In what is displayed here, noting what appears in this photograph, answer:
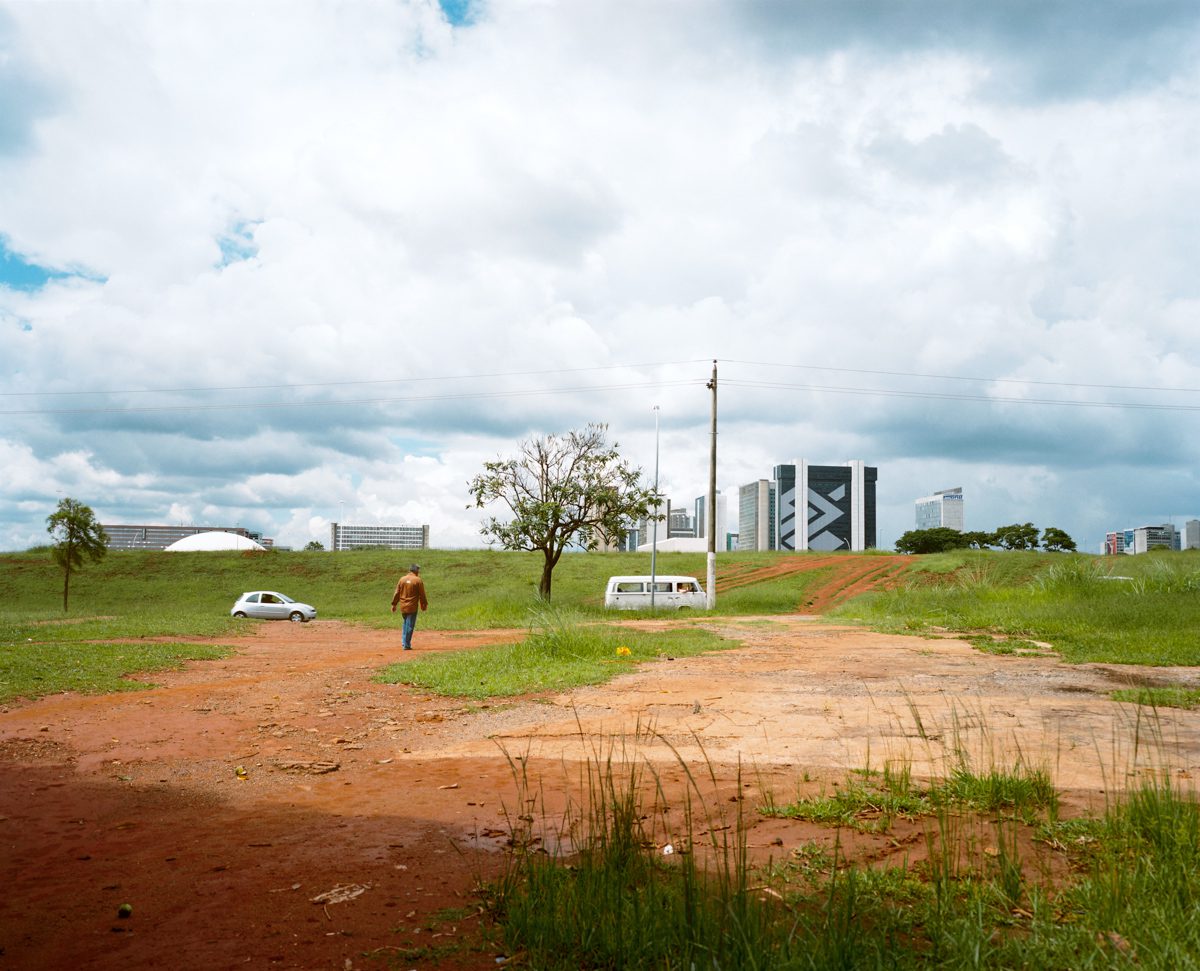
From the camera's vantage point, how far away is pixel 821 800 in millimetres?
5656

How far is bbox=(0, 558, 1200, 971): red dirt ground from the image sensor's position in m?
4.12

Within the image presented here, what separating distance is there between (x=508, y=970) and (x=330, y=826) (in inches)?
100

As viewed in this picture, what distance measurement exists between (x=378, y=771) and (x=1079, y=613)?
17.3 metres

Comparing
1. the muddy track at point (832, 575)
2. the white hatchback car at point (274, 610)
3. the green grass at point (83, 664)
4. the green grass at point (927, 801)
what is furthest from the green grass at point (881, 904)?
the muddy track at point (832, 575)

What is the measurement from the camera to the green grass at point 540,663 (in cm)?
1138

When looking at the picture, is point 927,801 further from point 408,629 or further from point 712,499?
point 712,499

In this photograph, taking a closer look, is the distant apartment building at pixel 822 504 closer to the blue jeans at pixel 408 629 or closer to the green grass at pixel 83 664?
the blue jeans at pixel 408 629

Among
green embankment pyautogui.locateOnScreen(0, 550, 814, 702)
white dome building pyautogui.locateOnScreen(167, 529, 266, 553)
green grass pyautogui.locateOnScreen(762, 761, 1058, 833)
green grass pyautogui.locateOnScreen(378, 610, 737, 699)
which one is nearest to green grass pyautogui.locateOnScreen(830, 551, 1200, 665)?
green embankment pyautogui.locateOnScreen(0, 550, 814, 702)

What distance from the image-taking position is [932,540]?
255ft

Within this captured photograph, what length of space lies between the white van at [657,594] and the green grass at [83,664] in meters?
15.1

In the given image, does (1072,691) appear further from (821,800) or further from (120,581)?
(120,581)

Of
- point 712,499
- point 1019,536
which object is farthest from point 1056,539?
point 712,499

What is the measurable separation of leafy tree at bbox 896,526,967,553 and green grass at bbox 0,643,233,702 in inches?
2723

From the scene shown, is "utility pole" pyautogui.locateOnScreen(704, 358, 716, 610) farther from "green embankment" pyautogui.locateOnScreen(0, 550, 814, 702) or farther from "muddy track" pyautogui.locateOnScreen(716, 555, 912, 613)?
"muddy track" pyautogui.locateOnScreen(716, 555, 912, 613)
